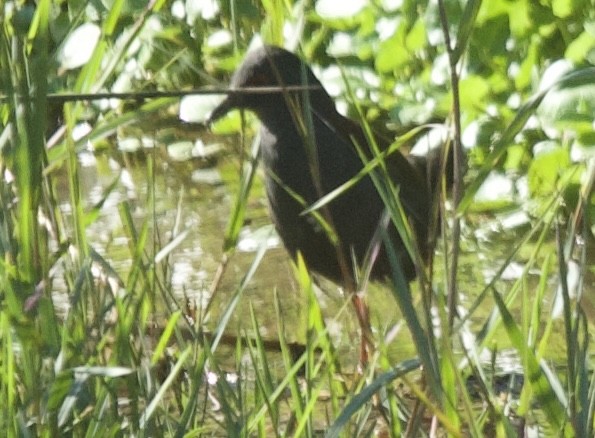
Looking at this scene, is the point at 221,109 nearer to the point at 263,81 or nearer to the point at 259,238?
the point at 263,81

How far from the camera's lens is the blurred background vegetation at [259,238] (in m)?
1.55

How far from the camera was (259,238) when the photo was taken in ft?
13.9

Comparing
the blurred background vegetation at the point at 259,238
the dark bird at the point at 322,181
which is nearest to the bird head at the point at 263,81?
the dark bird at the point at 322,181

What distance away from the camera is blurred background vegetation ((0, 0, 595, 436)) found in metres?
1.55

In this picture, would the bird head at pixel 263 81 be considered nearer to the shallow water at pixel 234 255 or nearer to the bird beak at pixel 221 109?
the bird beak at pixel 221 109

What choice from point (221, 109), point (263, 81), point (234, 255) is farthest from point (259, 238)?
point (263, 81)

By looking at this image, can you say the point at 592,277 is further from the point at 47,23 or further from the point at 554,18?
the point at 47,23

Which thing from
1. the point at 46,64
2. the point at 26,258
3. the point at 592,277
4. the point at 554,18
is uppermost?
the point at 554,18

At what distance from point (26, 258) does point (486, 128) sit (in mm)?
2734

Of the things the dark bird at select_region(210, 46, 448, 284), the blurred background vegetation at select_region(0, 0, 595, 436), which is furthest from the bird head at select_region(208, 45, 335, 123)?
the blurred background vegetation at select_region(0, 0, 595, 436)

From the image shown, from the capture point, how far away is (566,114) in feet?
11.1

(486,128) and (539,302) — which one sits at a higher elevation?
(486,128)

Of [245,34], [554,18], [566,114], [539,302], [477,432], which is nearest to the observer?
[477,432]

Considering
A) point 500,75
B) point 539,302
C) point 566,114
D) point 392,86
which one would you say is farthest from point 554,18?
point 539,302
